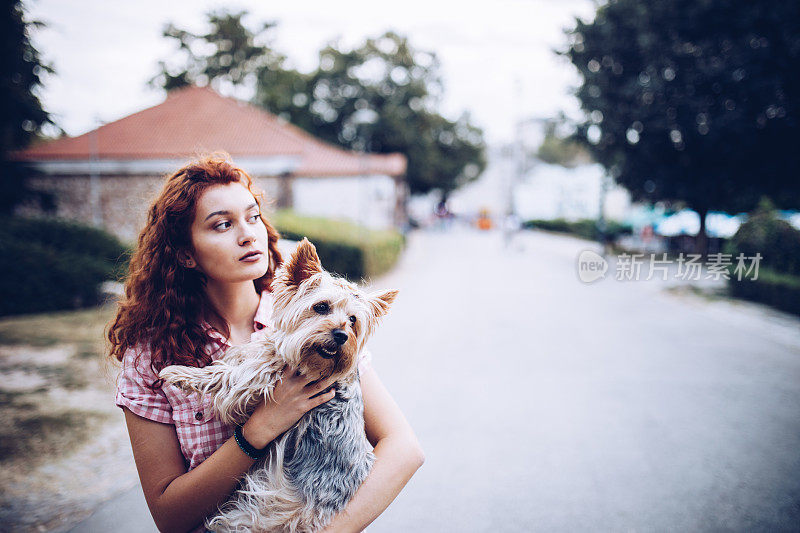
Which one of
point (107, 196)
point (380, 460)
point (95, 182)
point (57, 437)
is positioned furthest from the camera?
point (107, 196)

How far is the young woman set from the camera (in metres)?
1.47

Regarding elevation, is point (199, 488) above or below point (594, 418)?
above

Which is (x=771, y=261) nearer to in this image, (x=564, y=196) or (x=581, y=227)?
(x=581, y=227)

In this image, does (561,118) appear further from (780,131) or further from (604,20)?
(780,131)

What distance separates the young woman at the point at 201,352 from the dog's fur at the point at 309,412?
0.18 ft

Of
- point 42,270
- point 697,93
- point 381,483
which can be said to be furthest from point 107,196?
point 381,483

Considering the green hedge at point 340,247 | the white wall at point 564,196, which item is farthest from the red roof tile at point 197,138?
the white wall at point 564,196

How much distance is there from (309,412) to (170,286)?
0.68 metres

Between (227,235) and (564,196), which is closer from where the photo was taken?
(227,235)

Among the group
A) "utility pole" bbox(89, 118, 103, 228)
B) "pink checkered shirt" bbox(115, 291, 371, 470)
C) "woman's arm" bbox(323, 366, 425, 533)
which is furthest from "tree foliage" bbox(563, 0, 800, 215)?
"utility pole" bbox(89, 118, 103, 228)

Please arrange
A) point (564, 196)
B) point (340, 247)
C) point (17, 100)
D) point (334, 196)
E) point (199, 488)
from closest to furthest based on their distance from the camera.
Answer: point (199, 488) < point (17, 100) < point (340, 247) < point (334, 196) < point (564, 196)

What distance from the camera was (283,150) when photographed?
23688 millimetres

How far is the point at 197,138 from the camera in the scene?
24484mm

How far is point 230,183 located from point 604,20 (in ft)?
68.6
